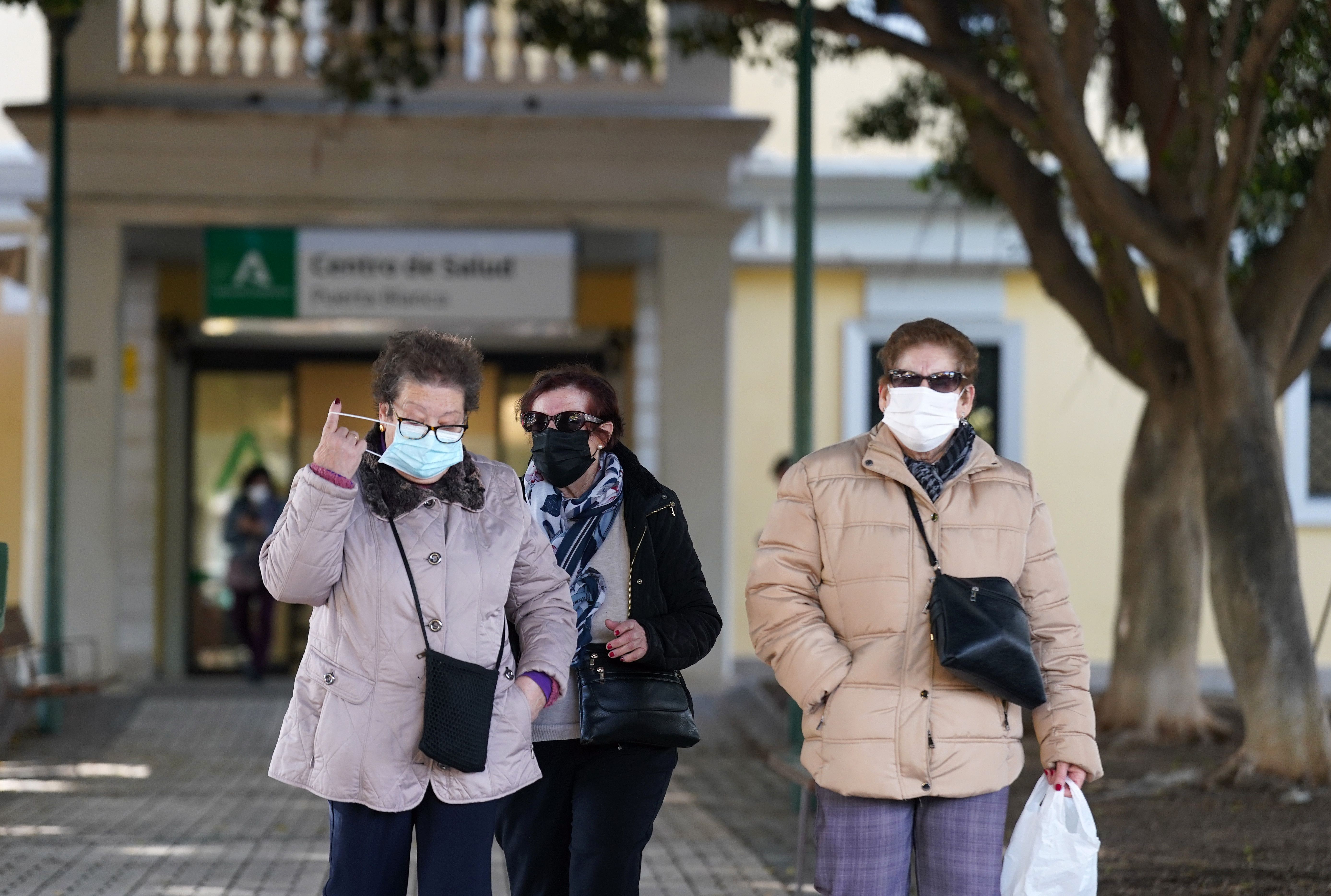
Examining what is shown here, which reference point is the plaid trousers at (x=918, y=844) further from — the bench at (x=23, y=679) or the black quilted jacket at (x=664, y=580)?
the bench at (x=23, y=679)

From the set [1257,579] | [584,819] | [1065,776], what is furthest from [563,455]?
[1257,579]

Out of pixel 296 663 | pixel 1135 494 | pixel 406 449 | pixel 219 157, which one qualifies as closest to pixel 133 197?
pixel 219 157

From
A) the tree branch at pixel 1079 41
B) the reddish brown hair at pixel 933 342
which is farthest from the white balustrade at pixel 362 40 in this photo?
the reddish brown hair at pixel 933 342

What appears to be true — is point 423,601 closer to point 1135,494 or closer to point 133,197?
point 1135,494

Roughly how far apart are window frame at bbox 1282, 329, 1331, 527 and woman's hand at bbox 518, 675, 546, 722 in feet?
47.2

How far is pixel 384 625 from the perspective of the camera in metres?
3.80

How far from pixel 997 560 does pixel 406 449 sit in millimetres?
1491

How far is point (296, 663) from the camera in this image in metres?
16.3

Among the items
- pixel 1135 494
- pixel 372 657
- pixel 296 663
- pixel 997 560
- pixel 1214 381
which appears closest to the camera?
pixel 372 657

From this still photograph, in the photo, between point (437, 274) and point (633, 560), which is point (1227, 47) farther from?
point (437, 274)

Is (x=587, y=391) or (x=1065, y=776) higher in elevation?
(x=587, y=391)

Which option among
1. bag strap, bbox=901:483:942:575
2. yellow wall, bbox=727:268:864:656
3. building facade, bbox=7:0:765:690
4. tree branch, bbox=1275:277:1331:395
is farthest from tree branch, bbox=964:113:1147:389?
bag strap, bbox=901:483:942:575

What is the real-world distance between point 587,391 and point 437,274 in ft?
29.2

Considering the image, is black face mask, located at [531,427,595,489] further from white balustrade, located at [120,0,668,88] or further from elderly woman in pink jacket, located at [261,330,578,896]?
white balustrade, located at [120,0,668,88]
